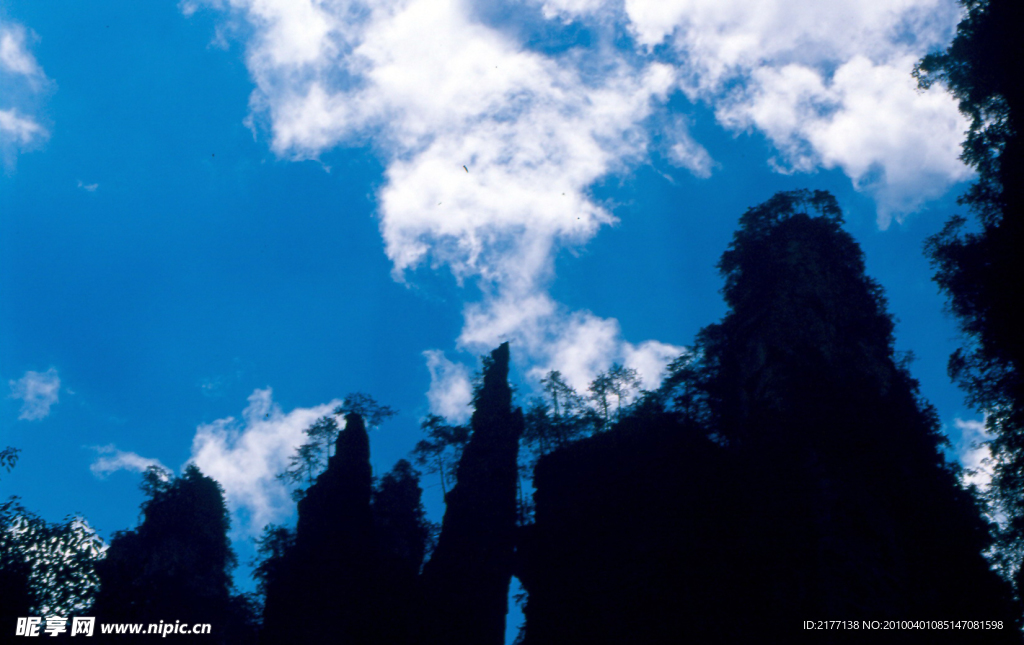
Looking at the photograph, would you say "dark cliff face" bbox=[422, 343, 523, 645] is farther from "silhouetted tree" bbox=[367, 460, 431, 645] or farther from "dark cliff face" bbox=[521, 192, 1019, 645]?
"dark cliff face" bbox=[521, 192, 1019, 645]

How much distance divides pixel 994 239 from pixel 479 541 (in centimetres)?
3183

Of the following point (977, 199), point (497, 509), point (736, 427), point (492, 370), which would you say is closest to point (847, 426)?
point (736, 427)

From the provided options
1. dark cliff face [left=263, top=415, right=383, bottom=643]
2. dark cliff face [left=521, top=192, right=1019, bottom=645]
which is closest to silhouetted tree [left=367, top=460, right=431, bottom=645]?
dark cliff face [left=263, top=415, right=383, bottom=643]

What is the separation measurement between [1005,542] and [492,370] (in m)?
32.0

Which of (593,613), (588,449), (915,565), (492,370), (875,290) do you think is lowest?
(593,613)

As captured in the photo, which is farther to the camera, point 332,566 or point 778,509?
point 332,566

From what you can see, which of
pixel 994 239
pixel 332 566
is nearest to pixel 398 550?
pixel 332 566

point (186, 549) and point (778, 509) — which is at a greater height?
point (778, 509)

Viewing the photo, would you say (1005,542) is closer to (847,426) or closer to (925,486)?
(925,486)

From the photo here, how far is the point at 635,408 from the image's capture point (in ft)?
136

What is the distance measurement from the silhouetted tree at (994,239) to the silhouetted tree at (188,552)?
55.3 meters

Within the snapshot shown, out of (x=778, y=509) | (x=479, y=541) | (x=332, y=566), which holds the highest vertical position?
(x=778, y=509)

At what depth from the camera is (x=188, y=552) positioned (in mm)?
57406

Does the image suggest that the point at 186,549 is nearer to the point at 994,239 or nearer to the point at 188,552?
the point at 188,552
